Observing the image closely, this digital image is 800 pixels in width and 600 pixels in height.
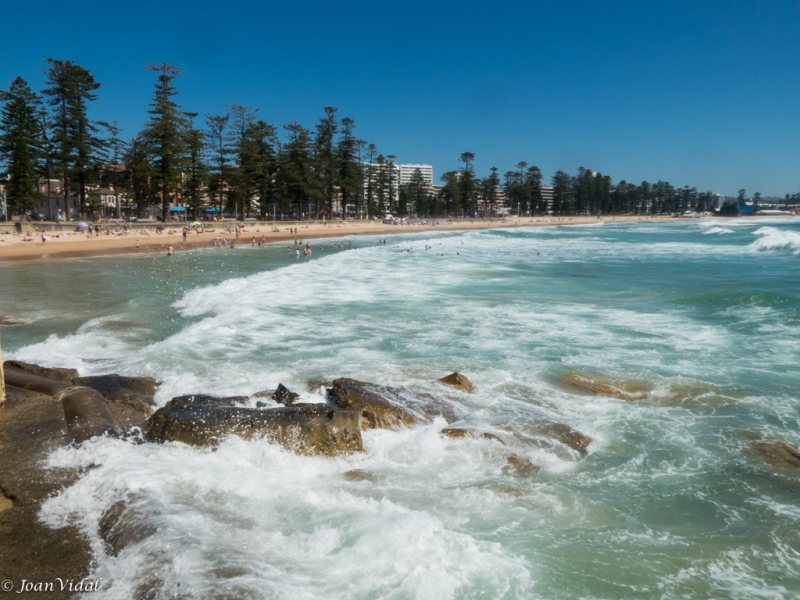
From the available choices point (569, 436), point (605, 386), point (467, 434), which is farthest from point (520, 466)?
point (605, 386)

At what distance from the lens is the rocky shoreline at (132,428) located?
11.2 ft

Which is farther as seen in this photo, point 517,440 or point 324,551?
point 517,440

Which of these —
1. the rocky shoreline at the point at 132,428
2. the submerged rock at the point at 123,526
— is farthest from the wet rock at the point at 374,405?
the submerged rock at the point at 123,526

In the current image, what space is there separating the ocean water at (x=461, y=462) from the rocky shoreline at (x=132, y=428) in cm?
12

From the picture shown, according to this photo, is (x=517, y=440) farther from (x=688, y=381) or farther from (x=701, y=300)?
(x=701, y=300)

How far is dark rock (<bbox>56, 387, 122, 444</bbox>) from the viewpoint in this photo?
4.84m

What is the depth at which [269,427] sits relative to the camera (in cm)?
528

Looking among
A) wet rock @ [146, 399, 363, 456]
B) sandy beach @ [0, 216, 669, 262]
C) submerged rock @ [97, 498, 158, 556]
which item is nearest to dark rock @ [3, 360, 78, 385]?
wet rock @ [146, 399, 363, 456]

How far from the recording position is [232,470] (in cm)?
471

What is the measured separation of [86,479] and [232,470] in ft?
3.59

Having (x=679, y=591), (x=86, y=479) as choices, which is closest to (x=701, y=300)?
(x=679, y=591)

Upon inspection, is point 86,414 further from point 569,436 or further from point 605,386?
point 605,386

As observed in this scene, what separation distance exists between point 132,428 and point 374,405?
2464 mm

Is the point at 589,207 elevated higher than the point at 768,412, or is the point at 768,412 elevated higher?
the point at 589,207
